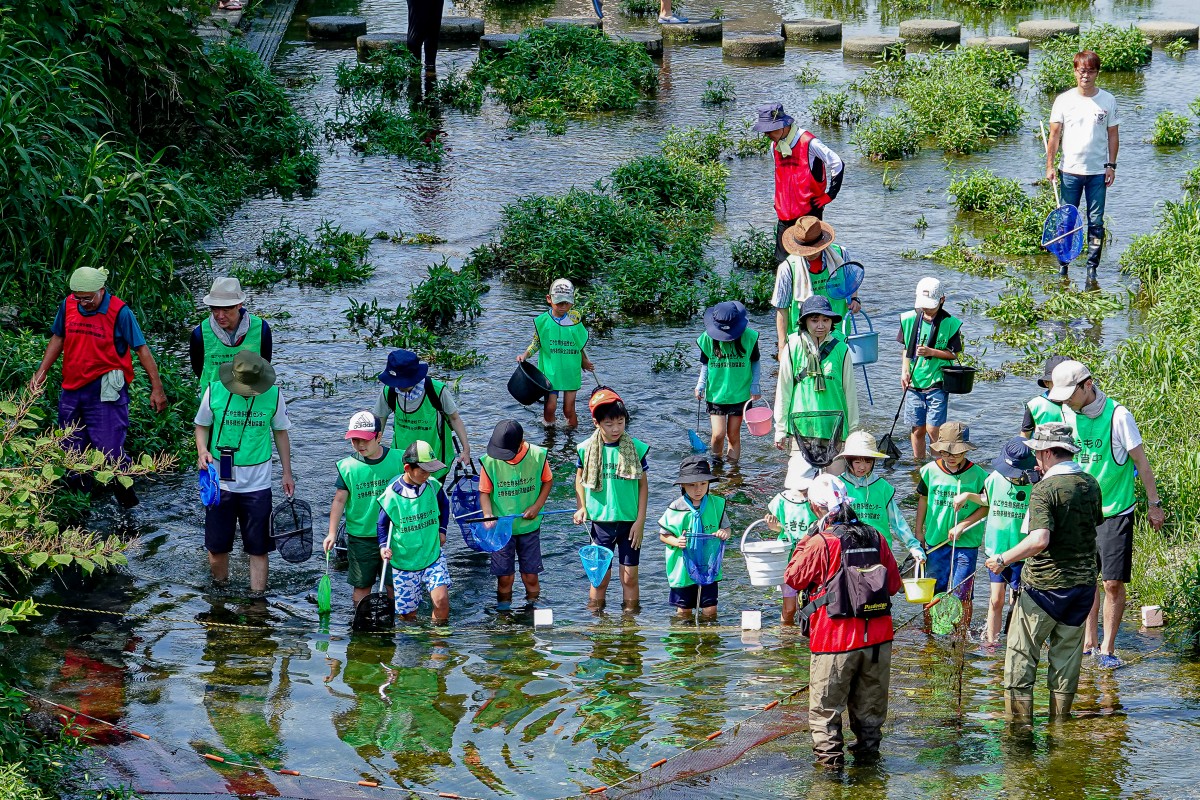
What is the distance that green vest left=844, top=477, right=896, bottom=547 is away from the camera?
834 cm

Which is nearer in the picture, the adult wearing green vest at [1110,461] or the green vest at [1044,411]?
the adult wearing green vest at [1110,461]

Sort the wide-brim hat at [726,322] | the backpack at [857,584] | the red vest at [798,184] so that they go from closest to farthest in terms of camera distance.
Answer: the backpack at [857,584], the wide-brim hat at [726,322], the red vest at [798,184]

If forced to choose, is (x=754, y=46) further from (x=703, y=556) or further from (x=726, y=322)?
(x=703, y=556)

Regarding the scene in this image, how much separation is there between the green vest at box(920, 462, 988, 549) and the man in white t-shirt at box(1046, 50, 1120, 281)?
621 centimetres

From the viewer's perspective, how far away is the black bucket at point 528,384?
445 inches

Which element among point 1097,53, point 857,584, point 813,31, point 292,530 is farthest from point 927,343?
point 813,31

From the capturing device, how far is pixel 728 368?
424 inches

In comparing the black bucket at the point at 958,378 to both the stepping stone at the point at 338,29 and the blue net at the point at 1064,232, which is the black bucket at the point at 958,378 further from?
the stepping stone at the point at 338,29

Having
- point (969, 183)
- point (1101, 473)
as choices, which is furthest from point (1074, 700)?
point (969, 183)

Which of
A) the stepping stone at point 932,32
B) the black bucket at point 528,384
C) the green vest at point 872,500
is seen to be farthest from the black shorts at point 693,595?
the stepping stone at point 932,32

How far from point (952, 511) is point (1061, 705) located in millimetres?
1508

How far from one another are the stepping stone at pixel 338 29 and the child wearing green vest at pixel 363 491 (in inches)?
675

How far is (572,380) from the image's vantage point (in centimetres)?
1152

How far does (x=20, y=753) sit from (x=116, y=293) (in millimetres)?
6220
